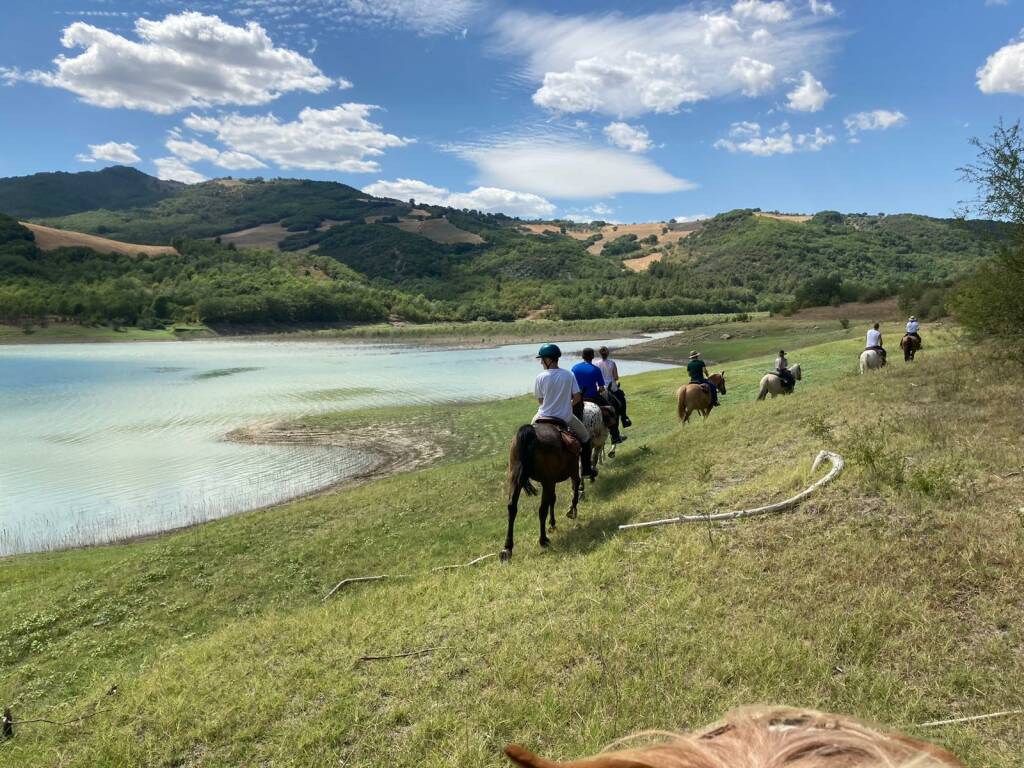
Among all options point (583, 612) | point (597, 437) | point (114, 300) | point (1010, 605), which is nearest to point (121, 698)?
point (583, 612)

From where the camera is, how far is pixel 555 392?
10273 millimetres

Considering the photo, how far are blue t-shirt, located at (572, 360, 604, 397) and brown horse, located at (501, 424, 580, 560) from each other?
3.58 metres

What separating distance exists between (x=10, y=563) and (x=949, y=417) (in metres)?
19.5

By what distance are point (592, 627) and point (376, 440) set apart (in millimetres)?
22141

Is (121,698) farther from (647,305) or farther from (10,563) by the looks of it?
(647,305)

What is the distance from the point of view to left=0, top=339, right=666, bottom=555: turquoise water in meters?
18.3

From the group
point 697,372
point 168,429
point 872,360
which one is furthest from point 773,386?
point 168,429

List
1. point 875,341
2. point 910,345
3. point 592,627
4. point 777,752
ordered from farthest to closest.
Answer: point 910,345, point 875,341, point 592,627, point 777,752

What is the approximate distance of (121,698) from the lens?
5875 mm

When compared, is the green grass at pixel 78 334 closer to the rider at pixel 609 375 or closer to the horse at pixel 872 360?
the rider at pixel 609 375

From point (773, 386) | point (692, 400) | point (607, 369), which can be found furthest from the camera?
point (773, 386)

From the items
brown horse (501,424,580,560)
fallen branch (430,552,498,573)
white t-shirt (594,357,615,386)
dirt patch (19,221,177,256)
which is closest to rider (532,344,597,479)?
brown horse (501,424,580,560)

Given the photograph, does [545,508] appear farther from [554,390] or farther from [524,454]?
[554,390]

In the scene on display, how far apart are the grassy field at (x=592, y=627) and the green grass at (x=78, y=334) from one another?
320 feet
